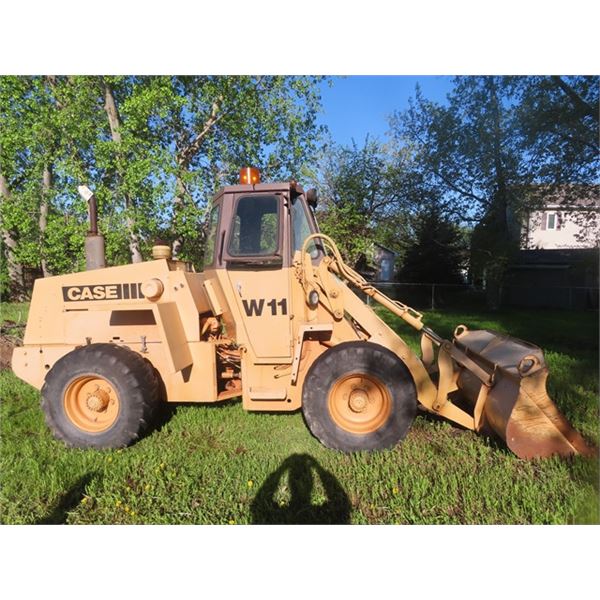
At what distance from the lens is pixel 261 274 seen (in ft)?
11.7

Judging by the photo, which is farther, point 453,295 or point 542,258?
point 542,258

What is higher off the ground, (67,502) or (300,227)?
(300,227)

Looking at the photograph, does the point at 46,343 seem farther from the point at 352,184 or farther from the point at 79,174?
the point at 352,184

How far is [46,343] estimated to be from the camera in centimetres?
381

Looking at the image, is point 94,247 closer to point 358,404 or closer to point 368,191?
point 358,404

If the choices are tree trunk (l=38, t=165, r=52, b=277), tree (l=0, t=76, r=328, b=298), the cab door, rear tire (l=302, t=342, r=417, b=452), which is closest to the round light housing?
the cab door

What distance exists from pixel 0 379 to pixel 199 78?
23.1 ft

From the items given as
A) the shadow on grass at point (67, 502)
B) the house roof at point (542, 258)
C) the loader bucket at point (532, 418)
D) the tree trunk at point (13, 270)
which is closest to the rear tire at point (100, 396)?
the shadow on grass at point (67, 502)

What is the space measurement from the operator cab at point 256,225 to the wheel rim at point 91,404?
1490 millimetres

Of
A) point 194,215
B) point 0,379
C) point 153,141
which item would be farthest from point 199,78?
point 0,379

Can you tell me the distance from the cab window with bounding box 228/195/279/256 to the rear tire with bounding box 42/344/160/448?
4.52ft

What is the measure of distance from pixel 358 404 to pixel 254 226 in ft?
6.16

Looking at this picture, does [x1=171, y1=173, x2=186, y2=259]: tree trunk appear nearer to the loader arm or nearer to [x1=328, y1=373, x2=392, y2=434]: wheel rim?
the loader arm

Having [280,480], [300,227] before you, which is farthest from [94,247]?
[280,480]
